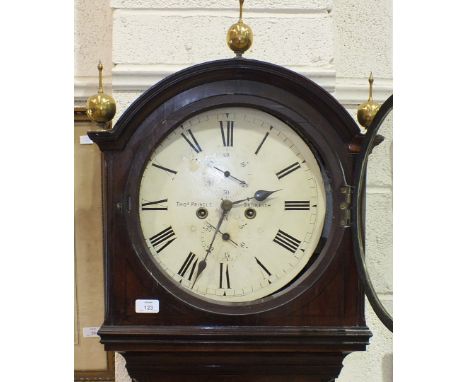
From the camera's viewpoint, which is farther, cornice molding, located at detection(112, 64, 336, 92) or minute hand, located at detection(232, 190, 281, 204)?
cornice molding, located at detection(112, 64, 336, 92)

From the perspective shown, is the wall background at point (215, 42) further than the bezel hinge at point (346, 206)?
Yes

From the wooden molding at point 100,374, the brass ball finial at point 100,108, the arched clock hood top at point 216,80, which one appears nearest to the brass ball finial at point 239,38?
the arched clock hood top at point 216,80

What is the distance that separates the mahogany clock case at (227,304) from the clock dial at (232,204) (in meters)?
0.02

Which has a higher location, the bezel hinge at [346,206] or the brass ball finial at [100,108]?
the brass ball finial at [100,108]

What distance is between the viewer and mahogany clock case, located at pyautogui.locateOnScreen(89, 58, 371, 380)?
937 mm

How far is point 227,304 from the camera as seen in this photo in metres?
0.94

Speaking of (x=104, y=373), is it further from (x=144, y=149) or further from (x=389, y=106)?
(x=389, y=106)

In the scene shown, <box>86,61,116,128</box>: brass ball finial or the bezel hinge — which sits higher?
<box>86,61,116,128</box>: brass ball finial

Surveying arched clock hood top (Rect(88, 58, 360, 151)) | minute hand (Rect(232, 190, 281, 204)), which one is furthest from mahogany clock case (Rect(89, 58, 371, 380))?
minute hand (Rect(232, 190, 281, 204))

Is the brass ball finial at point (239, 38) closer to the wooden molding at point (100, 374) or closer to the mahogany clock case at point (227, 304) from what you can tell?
the mahogany clock case at point (227, 304)

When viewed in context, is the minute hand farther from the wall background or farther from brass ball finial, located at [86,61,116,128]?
the wall background

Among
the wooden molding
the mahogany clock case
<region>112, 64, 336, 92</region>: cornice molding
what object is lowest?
the wooden molding

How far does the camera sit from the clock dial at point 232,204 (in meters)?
0.95

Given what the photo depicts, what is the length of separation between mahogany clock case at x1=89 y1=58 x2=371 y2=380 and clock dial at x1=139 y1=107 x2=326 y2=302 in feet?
Answer: 0.06
